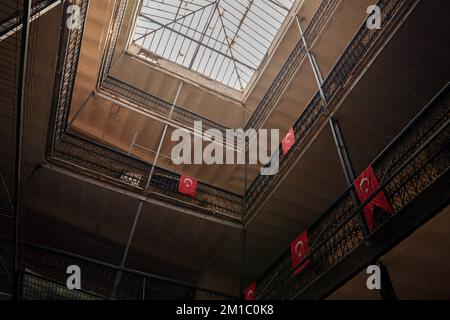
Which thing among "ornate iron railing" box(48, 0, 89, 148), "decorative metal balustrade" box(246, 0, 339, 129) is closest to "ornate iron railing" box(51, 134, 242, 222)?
"ornate iron railing" box(48, 0, 89, 148)

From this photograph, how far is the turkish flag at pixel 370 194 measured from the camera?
20.2 feet

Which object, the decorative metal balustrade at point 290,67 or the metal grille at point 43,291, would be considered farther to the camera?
the decorative metal balustrade at point 290,67

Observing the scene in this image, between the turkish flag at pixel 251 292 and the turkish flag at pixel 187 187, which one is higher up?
the turkish flag at pixel 187 187

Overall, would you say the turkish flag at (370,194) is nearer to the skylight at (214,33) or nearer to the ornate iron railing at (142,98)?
the ornate iron railing at (142,98)

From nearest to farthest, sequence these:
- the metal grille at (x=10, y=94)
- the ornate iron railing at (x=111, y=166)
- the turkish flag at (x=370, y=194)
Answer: the metal grille at (x=10, y=94), the turkish flag at (x=370, y=194), the ornate iron railing at (x=111, y=166)

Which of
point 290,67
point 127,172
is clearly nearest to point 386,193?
point 290,67

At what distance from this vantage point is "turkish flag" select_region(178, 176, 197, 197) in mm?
10688

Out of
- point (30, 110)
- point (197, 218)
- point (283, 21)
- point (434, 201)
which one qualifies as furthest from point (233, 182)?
point (434, 201)

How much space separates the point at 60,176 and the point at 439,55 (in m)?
9.33

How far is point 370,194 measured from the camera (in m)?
6.32

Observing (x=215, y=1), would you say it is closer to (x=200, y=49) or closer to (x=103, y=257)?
(x=200, y=49)

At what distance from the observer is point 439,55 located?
761 centimetres

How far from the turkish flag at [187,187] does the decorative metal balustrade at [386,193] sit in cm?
319

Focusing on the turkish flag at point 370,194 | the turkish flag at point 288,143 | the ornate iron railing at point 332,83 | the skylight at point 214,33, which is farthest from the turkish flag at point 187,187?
the skylight at point 214,33
